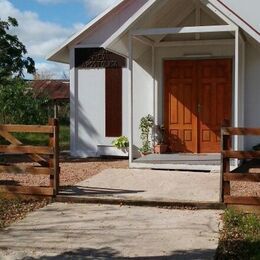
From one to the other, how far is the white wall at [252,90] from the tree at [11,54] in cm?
1470

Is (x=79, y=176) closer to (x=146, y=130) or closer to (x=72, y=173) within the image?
(x=72, y=173)

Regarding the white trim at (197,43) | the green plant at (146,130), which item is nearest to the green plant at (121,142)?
the green plant at (146,130)

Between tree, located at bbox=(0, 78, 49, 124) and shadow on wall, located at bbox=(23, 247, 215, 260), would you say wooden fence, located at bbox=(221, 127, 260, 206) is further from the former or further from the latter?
tree, located at bbox=(0, 78, 49, 124)

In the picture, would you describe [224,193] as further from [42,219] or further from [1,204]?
[1,204]

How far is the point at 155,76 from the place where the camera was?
14719mm

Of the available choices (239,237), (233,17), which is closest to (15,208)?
(239,237)

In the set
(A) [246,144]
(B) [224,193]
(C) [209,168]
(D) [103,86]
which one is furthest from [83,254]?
(D) [103,86]

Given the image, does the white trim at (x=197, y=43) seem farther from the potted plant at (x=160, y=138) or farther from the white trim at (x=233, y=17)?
the white trim at (x=233, y=17)

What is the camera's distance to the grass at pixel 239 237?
21.3 feet

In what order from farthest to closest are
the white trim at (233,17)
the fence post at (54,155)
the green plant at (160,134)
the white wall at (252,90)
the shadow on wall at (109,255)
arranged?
the green plant at (160,134)
the white wall at (252,90)
the white trim at (233,17)
the fence post at (54,155)
the shadow on wall at (109,255)

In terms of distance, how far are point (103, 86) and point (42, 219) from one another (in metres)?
8.09

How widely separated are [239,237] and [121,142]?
857 cm

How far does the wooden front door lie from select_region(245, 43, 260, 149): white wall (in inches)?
17.5

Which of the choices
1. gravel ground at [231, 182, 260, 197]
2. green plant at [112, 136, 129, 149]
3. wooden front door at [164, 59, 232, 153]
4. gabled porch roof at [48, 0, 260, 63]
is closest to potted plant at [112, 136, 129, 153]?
green plant at [112, 136, 129, 149]
